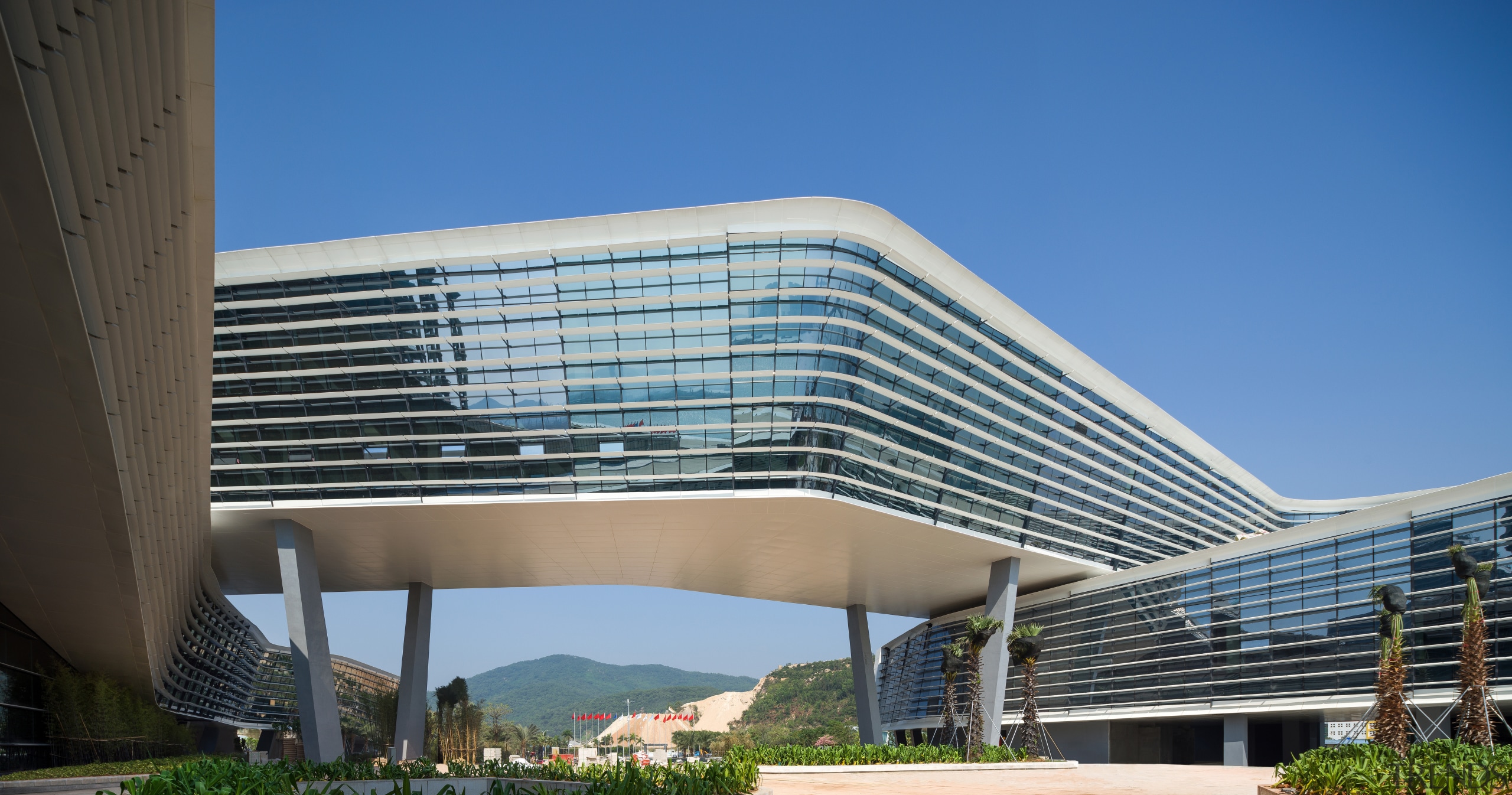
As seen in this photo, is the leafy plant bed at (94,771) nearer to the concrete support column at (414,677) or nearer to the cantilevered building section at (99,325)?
the cantilevered building section at (99,325)

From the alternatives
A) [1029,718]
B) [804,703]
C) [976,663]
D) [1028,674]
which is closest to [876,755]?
[976,663]

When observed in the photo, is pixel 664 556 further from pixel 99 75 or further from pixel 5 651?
pixel 99 75

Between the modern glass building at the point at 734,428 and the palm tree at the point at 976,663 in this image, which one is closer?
the modern glass building at the point at 734,428

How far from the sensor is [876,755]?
1261 inches

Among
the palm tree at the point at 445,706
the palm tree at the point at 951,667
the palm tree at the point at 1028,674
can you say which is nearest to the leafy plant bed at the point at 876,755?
the palm tree at the point at 1028,674

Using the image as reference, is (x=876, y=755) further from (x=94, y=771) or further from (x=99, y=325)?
(x=99, y=325)

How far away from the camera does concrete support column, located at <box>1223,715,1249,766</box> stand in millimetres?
38531

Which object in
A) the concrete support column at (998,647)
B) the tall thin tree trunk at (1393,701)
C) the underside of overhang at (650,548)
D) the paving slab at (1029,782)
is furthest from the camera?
the concrete support column at (998,647)

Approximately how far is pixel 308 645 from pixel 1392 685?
126 ft

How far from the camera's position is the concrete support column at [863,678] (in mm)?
54938

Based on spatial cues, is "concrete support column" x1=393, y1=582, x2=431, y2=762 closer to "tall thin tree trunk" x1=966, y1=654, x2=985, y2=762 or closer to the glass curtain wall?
"tall thin tree trunk" x1=966, y1=654, x2=985, y2=762

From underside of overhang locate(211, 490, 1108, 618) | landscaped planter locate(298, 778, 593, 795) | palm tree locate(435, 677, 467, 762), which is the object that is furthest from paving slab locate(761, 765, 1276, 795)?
palm tree locate(435, 677, 467, 762)

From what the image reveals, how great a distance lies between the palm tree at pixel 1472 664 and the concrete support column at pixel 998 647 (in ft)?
75.3

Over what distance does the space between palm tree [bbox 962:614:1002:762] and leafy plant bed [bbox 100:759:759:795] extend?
19.6 metres
